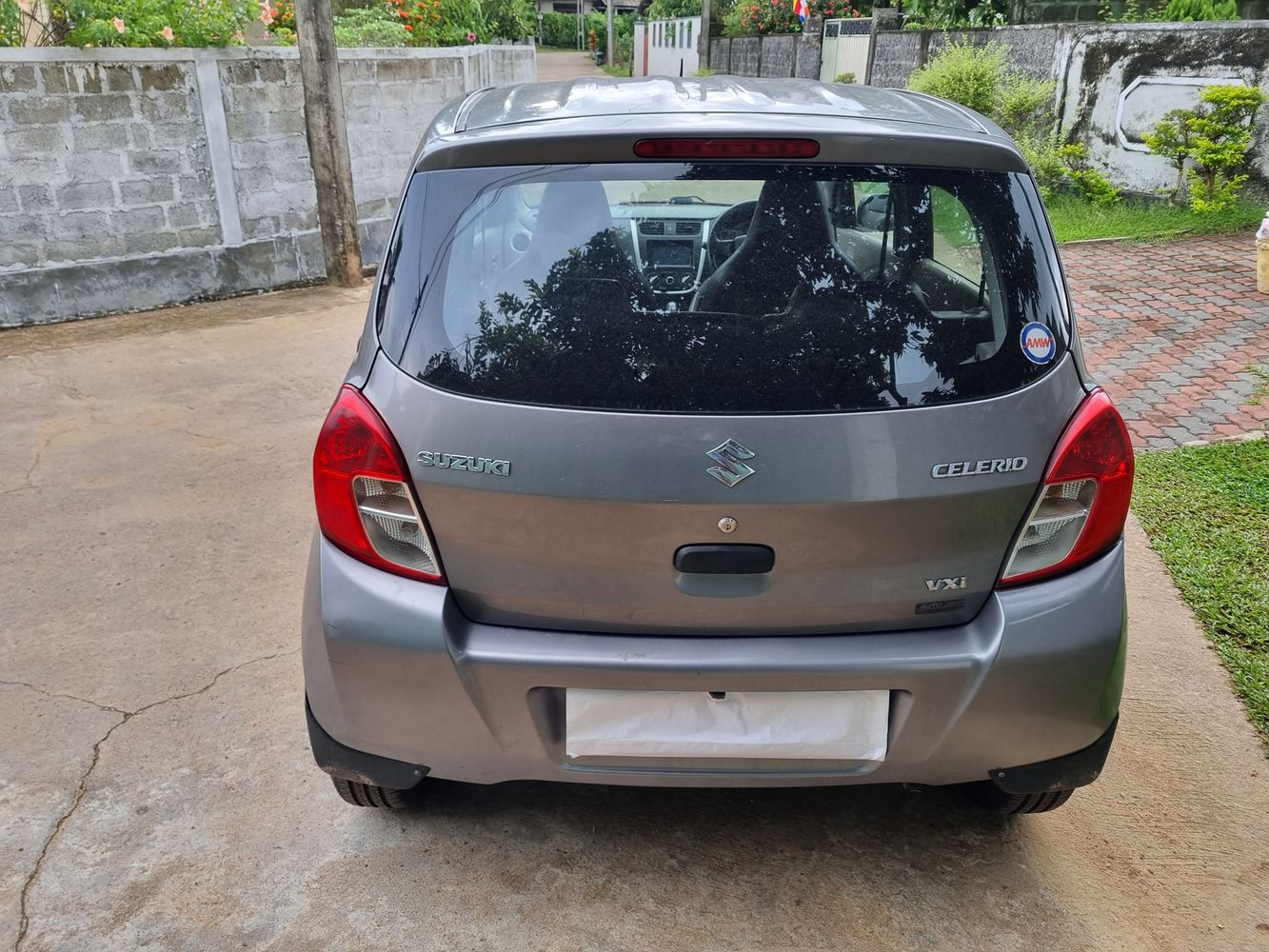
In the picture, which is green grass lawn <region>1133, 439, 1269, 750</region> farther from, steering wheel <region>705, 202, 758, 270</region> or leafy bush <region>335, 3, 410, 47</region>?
leafy bush <region>335, 3, 410, 47</region>

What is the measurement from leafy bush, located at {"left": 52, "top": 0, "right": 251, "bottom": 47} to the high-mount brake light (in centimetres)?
619

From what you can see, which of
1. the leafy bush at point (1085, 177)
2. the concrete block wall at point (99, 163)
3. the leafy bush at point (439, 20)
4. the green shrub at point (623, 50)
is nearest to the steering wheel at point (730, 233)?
the concrete block wall at point (99, 163)

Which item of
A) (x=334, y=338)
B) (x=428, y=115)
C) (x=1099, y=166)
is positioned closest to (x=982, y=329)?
(x=334, y=338)

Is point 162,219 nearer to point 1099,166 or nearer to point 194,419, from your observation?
point 194,419

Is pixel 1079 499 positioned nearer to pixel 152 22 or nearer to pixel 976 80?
pixel 152 22

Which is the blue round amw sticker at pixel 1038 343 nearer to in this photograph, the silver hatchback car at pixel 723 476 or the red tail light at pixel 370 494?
the silver hatchback car at pixel 723 476

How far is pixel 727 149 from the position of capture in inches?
79.8

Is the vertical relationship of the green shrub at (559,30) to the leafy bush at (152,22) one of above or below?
below

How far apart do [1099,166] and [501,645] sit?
1074 centimetres

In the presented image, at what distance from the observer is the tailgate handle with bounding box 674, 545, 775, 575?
1.97m

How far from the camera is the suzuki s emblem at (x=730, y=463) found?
193cm

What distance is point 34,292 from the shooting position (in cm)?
689

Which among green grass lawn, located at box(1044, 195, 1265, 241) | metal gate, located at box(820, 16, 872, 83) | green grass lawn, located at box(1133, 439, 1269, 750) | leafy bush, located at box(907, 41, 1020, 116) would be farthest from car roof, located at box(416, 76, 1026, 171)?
metal gate, located at box(820, 16, 872, 83)

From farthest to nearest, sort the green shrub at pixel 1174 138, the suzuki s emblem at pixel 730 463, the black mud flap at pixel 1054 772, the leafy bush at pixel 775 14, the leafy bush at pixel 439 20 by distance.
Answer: the leafy bush at pixel 775 14, the leafy bush at pixel 439 20, the green shrub at pixel 1174 138, the black mud flap at pixel 1054 772, the suzuki s emblem at pixel 730 463
